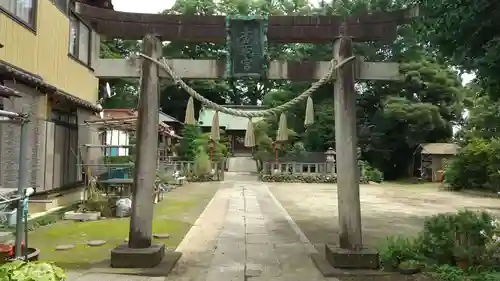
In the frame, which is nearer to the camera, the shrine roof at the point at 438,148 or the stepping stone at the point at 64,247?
the stepping stone at the point at 64,247

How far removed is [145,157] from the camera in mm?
6785

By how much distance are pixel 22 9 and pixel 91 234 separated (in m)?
5.37

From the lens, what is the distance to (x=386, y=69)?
283 inches

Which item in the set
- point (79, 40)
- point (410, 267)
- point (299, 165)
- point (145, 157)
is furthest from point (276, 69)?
point (299, 165)

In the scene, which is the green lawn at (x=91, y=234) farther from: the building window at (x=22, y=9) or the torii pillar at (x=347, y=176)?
the building window at (x=22, y=9)

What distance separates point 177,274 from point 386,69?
4616 mm

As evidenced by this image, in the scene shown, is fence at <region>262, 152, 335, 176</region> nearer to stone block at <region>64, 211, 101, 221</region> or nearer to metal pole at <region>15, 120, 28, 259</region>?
stone block at <region>64, 211, 101, 221</region>

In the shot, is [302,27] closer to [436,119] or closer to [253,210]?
[253,210]

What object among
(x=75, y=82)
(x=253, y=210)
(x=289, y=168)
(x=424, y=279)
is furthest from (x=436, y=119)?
(x=424, y=279)

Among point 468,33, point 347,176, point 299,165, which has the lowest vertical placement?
point 347,176

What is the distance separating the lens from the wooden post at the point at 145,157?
22.0 feet

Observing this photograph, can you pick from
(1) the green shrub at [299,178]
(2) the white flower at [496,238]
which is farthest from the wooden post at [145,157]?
(1) the green shrub at [299,178]

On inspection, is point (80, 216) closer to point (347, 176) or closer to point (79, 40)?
point (79, 40)

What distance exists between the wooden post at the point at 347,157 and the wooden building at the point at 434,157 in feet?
91.3
